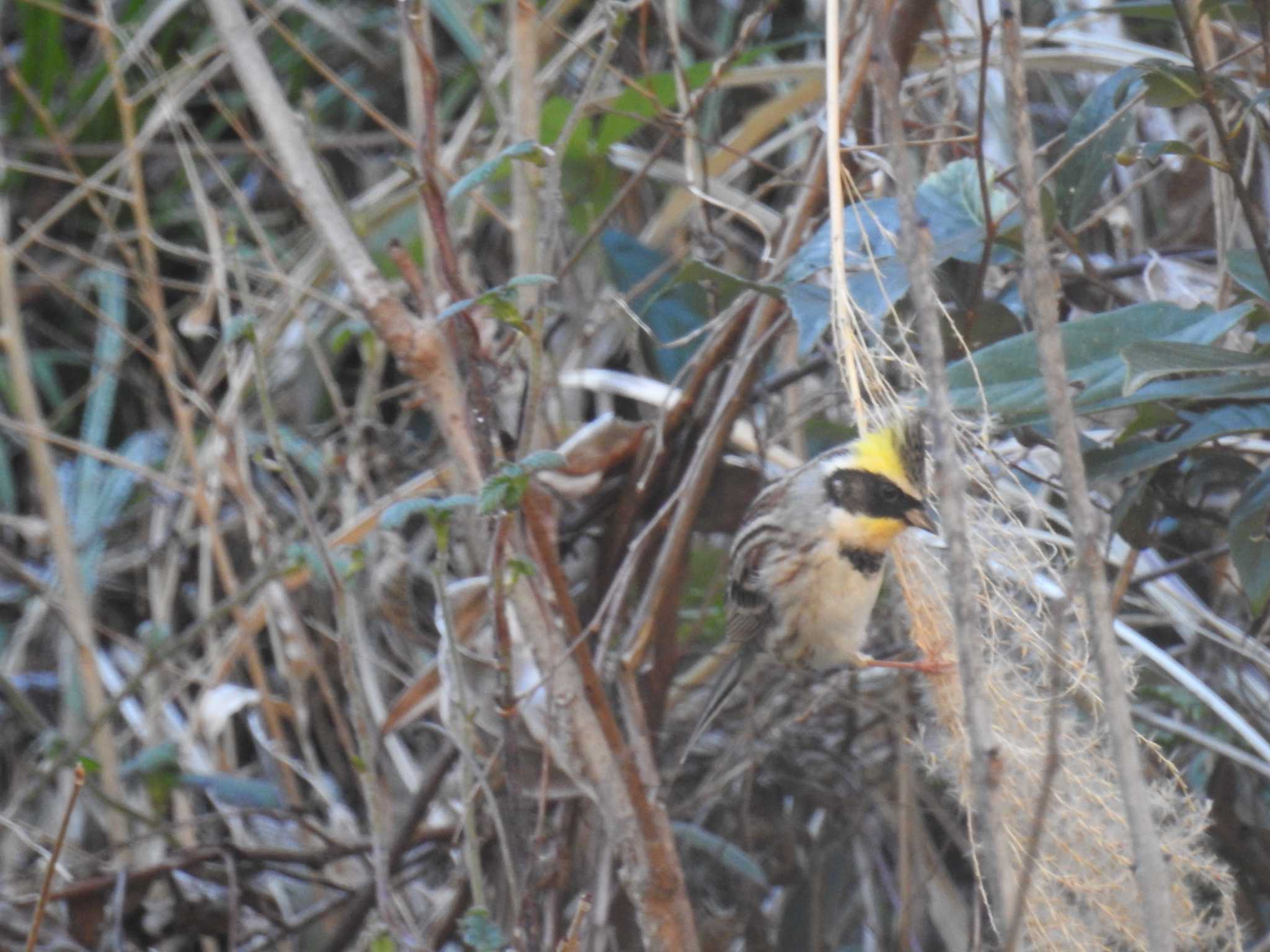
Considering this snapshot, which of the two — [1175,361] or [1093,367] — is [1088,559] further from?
[1093,367]

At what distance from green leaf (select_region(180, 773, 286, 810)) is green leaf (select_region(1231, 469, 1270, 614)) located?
5.90ft

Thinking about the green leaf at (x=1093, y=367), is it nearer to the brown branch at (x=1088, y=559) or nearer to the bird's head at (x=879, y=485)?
the bird's head at (x=879, y=485)


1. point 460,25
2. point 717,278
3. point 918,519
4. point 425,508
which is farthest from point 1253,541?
point 460,25

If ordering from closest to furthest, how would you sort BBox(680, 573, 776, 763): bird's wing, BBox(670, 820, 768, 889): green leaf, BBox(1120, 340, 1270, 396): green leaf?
BBox(1120, 340, 1270, 396): green leaf → BBox(680, 573, 776, 763): bird's wing → BBox(670, 820, 768, 889): green leaf

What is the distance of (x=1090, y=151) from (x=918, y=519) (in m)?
0.60

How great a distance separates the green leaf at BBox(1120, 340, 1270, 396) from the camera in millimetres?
1490

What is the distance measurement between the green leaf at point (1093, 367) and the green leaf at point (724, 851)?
3.30 ft

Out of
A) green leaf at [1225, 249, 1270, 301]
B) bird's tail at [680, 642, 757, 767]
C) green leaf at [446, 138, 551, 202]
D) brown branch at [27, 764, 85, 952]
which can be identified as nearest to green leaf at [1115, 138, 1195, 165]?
green leaf at [1225, 249, 1270, 301]

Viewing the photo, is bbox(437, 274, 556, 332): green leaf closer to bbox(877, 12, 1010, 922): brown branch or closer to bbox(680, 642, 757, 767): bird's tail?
bbox(877, 12, 1010, 922): brown branch

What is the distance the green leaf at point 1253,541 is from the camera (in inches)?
67.0

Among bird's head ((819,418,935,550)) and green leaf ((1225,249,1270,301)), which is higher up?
green leaf ((1225,249,1270,301))

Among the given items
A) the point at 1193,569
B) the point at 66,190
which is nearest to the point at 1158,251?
the point at 1193,569

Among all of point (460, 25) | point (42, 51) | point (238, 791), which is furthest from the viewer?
point (42, 51)

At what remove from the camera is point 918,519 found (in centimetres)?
183
